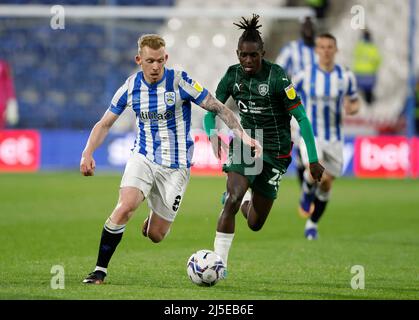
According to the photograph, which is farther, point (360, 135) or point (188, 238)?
point (360, 135)

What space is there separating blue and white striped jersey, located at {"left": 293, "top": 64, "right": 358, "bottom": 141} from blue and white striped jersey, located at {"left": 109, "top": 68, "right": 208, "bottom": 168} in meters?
4.06

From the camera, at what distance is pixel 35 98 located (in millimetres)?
23500

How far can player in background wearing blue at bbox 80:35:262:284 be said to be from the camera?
748 centimetres

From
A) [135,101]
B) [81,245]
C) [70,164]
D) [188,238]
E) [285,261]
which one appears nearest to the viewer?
[135,101]

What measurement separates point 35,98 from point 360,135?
25.6ft

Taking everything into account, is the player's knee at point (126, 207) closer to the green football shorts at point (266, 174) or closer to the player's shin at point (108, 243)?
the player's shin at point (108, 243)

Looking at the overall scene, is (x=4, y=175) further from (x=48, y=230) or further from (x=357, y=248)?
(x=357, y=248)

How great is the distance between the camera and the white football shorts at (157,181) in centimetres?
769

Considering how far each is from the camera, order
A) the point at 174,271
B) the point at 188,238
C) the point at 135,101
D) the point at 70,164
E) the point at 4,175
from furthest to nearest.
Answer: the point at 70,164, the point at 4,175, the point at 188,238, the point at 174,271, the point at 135,101

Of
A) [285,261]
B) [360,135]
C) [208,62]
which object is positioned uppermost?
→ [208,62]

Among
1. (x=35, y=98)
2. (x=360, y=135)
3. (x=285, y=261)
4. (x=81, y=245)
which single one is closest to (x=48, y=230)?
(x=81, y=245)

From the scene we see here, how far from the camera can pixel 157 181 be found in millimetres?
7938

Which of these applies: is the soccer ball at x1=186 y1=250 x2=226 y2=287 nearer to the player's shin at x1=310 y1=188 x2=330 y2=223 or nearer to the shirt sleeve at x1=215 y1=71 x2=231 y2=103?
the shirt sleeve at x1=215 y1=71 x2=231 y2=103

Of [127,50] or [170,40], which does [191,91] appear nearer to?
[127,50]
